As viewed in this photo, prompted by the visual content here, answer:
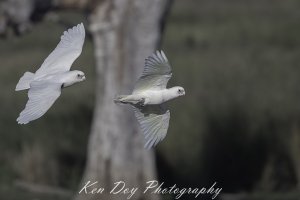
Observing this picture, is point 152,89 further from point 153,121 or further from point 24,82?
point 24,82

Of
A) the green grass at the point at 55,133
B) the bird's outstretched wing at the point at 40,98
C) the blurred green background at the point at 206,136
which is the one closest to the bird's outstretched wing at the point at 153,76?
the bird's outstretched wing at the point at 40,98

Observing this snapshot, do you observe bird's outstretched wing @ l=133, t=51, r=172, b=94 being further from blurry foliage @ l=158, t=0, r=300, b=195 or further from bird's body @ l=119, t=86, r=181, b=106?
blurry foliage @ l=158, t=0, r=300, b=195

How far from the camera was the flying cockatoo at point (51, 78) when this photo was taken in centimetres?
714

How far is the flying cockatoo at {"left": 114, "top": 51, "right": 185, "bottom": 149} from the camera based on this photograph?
7.56m

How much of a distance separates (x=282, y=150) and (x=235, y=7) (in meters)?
17.3

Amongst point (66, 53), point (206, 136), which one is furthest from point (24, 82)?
point (206, 136)

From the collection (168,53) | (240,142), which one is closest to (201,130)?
(240,142)

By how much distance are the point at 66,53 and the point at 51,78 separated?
532 millimetres

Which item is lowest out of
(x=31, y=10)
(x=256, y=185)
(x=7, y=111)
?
(x=256, y=185)

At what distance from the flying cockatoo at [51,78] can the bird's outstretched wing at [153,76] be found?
39 cm

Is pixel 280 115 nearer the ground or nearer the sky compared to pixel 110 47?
nearer the ground

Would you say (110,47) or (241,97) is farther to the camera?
(241,97)

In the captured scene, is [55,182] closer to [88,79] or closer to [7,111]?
[7,111]

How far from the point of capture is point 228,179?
16.5m
